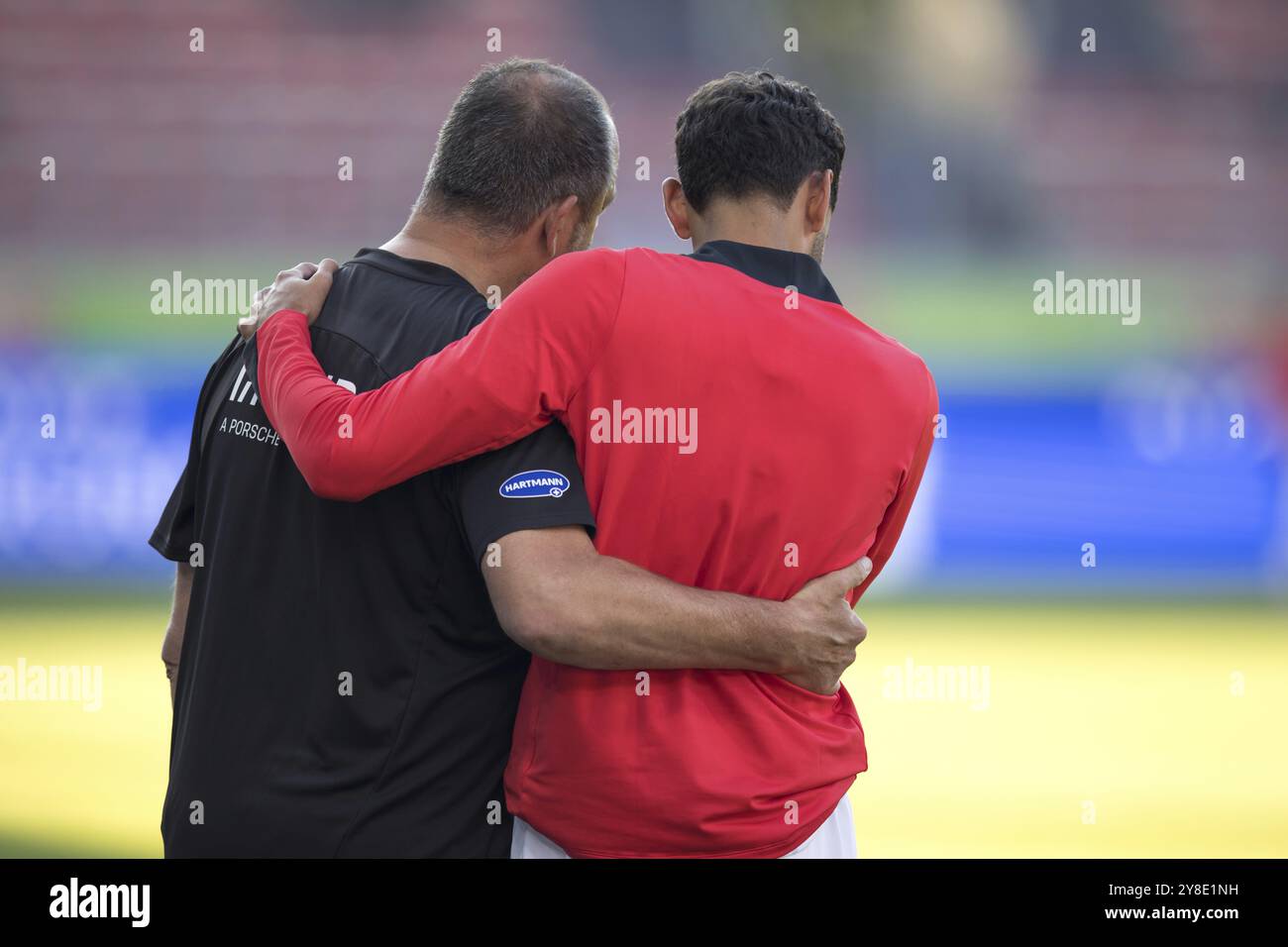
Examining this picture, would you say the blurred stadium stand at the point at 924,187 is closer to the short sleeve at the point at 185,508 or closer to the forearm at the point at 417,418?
the short sleeve at the point at 185,508

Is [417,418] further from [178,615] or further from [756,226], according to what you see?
[178,615]

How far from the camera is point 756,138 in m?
1.28

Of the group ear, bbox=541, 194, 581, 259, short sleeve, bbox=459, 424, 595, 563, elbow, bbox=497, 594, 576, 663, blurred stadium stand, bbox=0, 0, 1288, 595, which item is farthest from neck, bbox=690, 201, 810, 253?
blurred stadium stand, bbox=0, 0, 1288, 595

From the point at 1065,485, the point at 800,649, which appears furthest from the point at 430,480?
the point at 1065,485

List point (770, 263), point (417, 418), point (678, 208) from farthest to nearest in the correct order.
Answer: point (678, 208) < point (770, 263) < point (417, 418)

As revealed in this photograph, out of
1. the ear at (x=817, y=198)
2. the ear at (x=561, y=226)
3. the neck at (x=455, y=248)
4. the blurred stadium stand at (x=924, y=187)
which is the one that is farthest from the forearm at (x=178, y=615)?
the blurred stadium stand at (x=924, y=187)

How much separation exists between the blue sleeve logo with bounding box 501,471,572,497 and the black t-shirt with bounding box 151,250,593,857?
55mm

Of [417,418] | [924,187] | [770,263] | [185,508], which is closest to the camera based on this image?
[417,418]

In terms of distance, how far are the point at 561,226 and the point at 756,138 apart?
9.8 inches

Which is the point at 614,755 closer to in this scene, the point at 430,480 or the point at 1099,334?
the point at 430,480

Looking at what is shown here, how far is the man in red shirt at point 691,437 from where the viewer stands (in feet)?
3.83

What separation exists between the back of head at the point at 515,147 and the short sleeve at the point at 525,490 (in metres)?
0.30

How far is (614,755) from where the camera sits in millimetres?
1205

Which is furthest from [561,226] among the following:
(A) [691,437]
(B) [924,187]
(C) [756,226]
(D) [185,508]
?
(B) [924,187]
